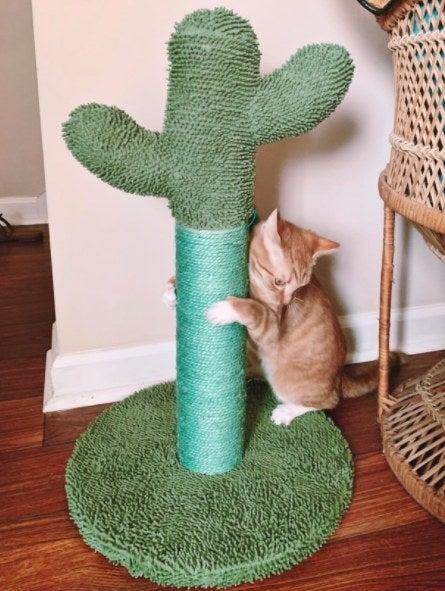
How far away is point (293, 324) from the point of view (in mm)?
1131

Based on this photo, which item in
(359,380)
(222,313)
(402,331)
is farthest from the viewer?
(402,331)

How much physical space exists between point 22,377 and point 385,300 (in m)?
0.83

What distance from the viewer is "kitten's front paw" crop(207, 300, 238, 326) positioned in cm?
90

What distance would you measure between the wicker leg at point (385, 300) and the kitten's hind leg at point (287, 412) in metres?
→ 0.14

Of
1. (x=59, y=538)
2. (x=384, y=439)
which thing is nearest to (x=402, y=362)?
(x=384, y=439)

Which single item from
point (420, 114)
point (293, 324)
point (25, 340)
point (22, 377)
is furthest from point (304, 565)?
point (25, 340)

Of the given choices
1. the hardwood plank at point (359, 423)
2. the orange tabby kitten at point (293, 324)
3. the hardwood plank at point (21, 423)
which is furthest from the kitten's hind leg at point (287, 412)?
the hardwood plank at point (21, 423)

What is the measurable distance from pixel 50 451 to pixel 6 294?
81cm

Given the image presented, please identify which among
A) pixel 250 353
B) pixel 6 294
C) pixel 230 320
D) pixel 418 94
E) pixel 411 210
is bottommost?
pixel 6 294

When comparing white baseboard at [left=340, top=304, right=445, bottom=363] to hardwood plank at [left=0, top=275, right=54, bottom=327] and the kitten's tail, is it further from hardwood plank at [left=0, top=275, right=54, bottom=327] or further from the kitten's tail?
hardwood plank at [left=0, top=275, right=54, bottom=327]

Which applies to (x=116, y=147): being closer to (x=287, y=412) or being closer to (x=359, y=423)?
(x=287, y=412)

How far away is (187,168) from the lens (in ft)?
2.72

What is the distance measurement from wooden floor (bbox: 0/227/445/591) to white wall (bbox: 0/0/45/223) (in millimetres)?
1297

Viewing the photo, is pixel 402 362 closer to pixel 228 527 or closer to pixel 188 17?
pixel 228 527
